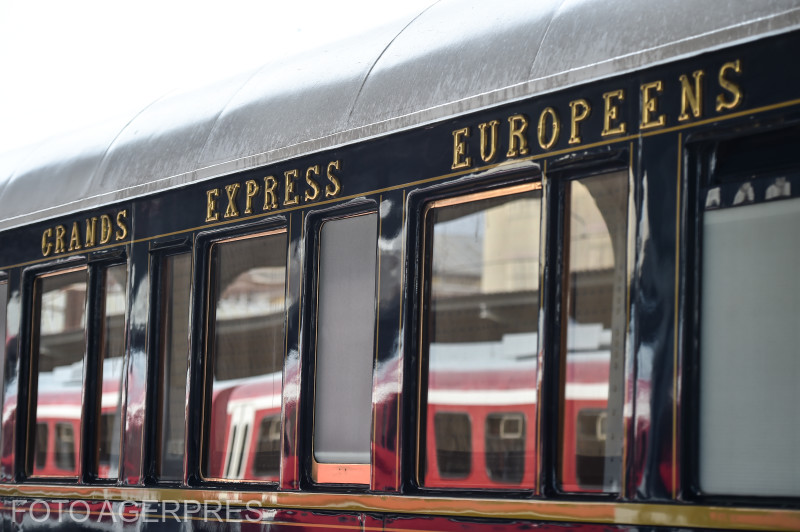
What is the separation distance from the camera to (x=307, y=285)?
4887 mm

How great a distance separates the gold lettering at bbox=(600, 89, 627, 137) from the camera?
373 centimetres

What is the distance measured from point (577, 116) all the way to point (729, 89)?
1.82ft

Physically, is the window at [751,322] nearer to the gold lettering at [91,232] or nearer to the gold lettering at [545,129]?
the gold lettering at [545,129]

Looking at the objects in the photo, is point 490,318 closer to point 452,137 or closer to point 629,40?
point 452,137

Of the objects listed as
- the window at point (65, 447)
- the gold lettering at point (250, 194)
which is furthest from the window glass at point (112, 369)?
the gold lettering at point (250, 194)

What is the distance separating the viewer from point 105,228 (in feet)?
19.9

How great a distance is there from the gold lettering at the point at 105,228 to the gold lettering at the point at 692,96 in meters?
3.24

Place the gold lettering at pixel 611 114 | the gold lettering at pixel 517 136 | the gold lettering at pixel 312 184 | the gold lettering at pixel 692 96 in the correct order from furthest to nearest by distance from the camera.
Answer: the gold lettering at pixel 312 184
the gold lettering at pixel 517 136
the gold lettering at pixel 611 114
the gold lettering at pixel 692 96

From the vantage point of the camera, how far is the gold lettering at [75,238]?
20.5 ft

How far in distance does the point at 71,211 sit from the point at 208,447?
1.51 meters

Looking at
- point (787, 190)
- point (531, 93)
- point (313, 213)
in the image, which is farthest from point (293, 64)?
point (787, 190)

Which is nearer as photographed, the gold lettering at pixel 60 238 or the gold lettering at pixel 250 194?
the gold lettering at pixel 250 194

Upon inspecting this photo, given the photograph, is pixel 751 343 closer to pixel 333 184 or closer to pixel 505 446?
pixel 505 446

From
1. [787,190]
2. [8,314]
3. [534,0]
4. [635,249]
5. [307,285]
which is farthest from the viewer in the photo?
[8,314]
